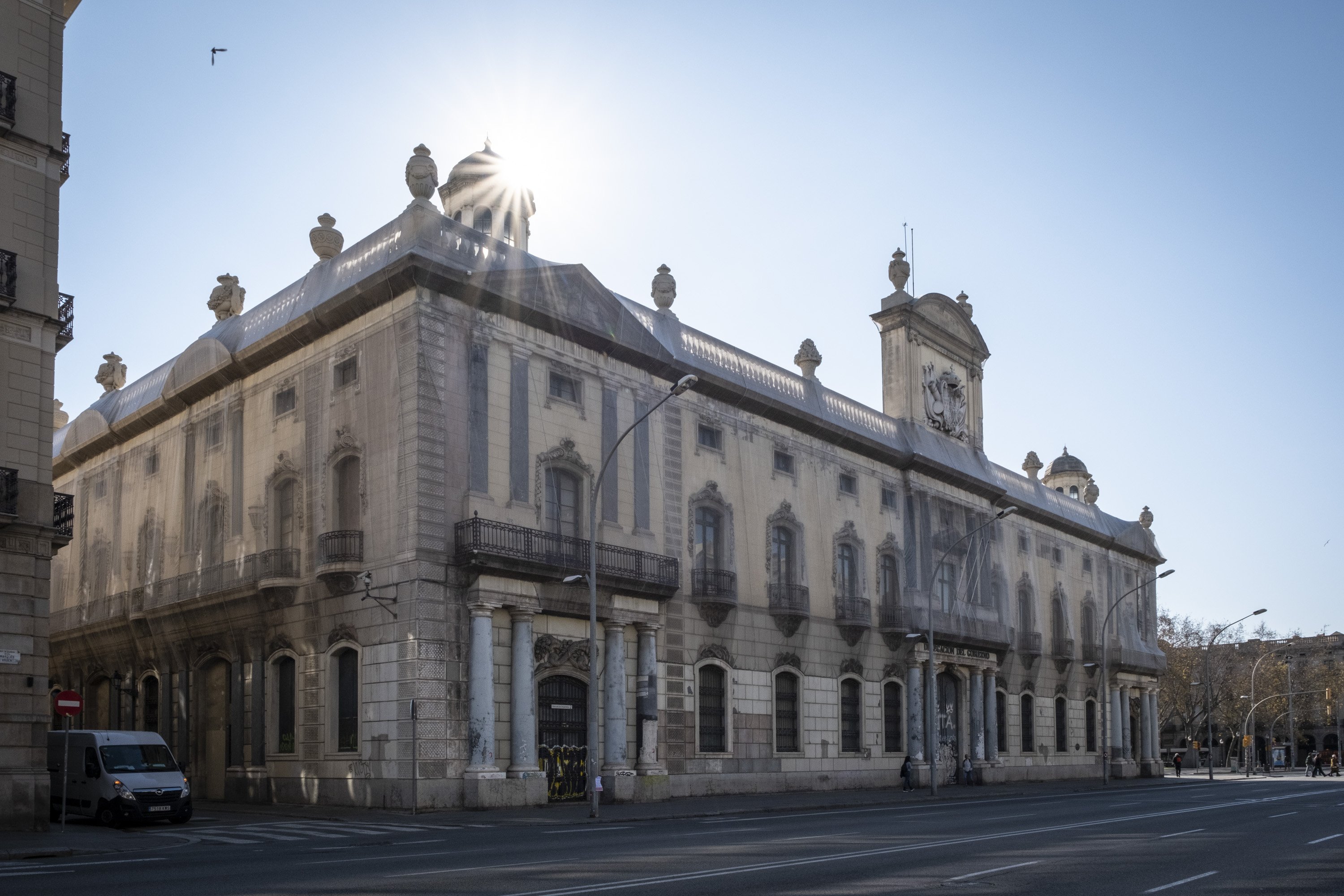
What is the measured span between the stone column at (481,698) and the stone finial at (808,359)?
59.7 feet

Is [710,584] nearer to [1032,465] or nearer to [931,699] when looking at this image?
[931,699]

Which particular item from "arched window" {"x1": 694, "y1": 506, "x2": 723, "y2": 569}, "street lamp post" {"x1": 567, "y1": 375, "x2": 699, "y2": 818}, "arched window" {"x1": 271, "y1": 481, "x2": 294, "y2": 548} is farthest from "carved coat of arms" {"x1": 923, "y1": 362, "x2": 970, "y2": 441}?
"arched window" {"x1": 271, "y1": 481, "x2": 294, "y2": 548}

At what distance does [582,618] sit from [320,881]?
18.7 metres

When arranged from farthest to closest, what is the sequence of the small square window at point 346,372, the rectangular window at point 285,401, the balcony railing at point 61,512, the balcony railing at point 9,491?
the rectangular window at point 285,401 < the small square window at point 346,372 < the balcony railing at point 61,512 < the balcony railing at point 9,491

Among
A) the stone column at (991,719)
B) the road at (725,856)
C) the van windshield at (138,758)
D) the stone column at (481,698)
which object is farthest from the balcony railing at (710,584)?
the stone column at (991,719)

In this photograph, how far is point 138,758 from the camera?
25.1m

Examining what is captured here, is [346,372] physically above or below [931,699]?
above

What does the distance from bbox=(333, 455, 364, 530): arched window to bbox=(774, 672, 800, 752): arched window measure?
14.6 metres

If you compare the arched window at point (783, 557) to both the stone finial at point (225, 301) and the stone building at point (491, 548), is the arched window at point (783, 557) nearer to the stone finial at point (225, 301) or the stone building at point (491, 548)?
the stone building at point (491, 548)

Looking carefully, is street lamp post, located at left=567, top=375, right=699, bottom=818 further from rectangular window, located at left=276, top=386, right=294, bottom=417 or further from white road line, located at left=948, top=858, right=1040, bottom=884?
white road line, located at left=948, top=858, right=1040, bottom=884

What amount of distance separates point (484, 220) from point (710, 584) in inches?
576

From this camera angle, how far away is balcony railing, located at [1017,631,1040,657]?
53772mm

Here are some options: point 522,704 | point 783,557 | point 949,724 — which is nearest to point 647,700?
point 522,704

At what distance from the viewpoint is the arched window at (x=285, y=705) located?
31.4 metres
